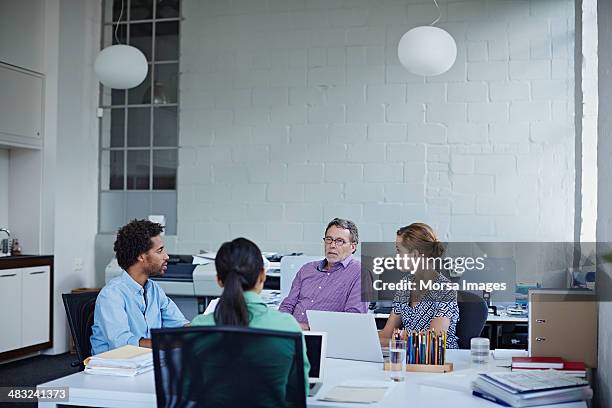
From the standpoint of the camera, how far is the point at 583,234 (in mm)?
5191

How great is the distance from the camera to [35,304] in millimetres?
6004

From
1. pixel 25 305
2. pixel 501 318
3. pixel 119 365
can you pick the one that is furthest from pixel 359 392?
pixel 25 305

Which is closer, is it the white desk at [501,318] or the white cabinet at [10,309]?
the white desk at [501,318]

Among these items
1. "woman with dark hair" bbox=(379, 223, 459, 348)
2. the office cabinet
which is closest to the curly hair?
"woman with dark hair" bbox=(379, 223, 459, 348)

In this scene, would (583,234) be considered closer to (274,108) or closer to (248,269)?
(274,108)

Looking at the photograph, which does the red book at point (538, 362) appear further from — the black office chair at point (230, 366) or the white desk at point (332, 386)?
the black office chair at point (230, 366)

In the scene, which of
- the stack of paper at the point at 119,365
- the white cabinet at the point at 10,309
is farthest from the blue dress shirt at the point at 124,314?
the white cabinet at the point at 10,309

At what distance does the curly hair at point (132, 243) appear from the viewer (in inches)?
129

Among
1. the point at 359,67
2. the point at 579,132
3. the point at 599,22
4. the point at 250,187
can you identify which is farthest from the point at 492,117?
the point at 599,22

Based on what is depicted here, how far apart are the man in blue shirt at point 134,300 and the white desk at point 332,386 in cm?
41

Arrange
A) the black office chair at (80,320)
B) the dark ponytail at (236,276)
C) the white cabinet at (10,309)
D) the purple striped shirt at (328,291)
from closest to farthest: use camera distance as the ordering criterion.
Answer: the dark ponytail at (236,276)
the black office chair at (80,320)
the purple striped shirt at (328,291)
the white cabinet at (10,309)

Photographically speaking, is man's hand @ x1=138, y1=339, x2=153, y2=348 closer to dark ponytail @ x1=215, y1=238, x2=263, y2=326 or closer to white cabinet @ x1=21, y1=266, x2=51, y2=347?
dark ponytail @ x1=215, y1=238, x2=263, y2=326

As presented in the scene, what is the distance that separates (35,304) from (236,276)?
4.31 metres

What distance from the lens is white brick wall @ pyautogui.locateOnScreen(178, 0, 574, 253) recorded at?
5668mm
